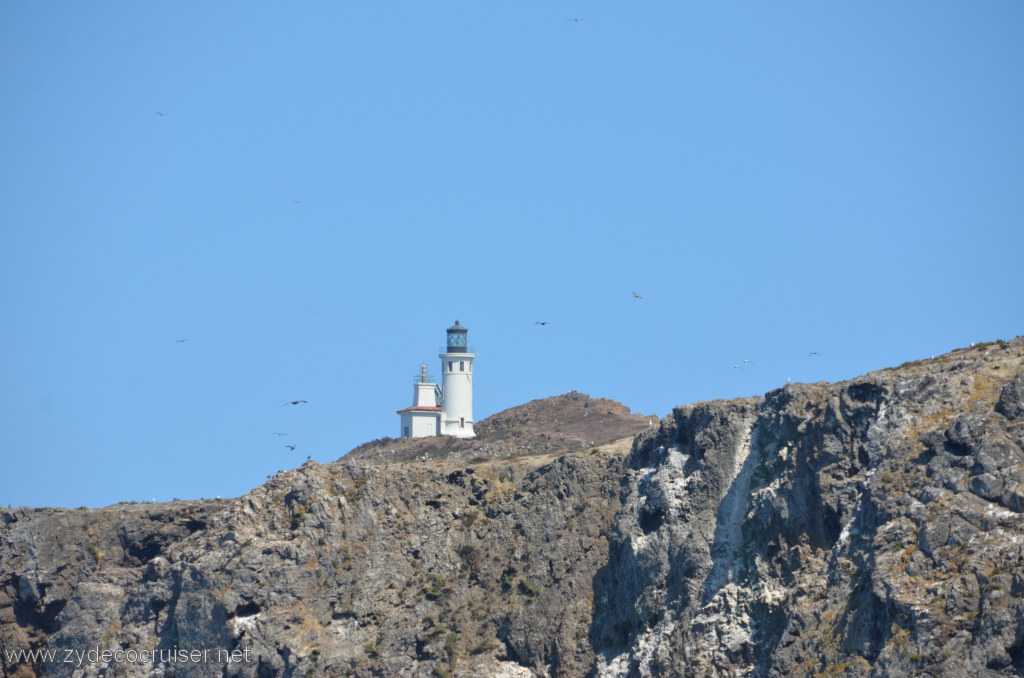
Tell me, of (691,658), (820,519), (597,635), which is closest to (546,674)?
(597,635)

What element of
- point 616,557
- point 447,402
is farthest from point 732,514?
point 447,402

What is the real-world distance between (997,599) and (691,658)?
16.4m

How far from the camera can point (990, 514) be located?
252 feet

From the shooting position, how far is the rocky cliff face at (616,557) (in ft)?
253

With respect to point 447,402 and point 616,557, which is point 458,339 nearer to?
point 447,402

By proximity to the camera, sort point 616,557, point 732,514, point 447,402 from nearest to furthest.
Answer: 1. point 732,514
2. point 616,557
3. point 447,402

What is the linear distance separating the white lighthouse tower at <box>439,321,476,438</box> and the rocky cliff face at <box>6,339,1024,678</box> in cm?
3131

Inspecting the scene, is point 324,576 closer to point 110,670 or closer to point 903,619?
point 110,670

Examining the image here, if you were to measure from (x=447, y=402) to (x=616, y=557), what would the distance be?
46.7m

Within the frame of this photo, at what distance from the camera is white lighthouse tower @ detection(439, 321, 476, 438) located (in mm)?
138625

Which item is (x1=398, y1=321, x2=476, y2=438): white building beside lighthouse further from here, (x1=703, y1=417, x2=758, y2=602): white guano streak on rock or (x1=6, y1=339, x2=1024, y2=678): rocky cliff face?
(x1=703, y1=417, x2=758, y2=602): white guano streak on rock

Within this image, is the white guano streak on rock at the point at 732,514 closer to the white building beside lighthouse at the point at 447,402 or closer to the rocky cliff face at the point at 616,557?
the rocky cliff face at the point at 616,557

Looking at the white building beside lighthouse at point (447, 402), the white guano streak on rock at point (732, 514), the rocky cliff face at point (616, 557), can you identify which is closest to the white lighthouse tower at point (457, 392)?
the white building beside lighthouse at point (447, 402)

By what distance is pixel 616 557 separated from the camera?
94.1 meters
